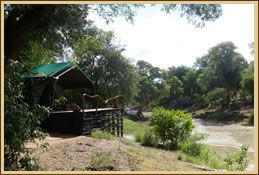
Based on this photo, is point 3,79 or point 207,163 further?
point 207,163

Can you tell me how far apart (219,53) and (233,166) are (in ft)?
130

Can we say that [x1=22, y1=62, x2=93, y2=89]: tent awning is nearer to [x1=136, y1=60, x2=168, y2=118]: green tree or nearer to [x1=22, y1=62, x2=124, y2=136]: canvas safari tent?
[x1=22, y1=62, x2=124, y2=136]: canvas safari tent

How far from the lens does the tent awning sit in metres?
15.3

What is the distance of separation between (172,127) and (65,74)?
18.5ft

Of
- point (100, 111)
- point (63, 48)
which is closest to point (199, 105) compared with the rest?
point (100, 111)

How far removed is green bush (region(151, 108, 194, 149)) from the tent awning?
4.14 metres

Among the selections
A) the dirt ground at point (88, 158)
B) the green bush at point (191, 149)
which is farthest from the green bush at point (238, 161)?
the green bush at point (191, 149)

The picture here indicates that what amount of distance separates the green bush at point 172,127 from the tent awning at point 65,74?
4.14 m

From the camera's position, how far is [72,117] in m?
14.7

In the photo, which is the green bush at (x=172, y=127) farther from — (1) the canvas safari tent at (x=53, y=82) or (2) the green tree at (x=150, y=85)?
(2) the green tree at (x=150, y=85)

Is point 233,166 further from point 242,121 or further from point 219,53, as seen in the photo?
point 219,53

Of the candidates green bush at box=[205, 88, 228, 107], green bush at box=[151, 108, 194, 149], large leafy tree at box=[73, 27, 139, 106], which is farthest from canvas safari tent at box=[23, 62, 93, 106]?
green bush at box=[205, 88, 228, 107]

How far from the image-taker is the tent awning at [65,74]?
15.3 metres

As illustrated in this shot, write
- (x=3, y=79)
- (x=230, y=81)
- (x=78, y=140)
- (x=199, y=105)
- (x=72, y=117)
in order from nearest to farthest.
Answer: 1. (x=3, y=79)
2. (x=78, y=140)
3. (x=72, y=117)
4. (x=230, y=81)
5. (x=199, y=105)
